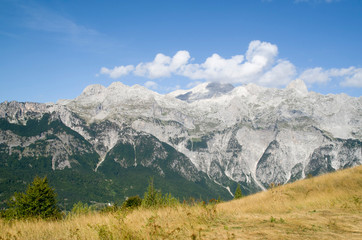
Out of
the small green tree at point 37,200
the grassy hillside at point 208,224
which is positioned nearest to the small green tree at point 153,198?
the grassy hillside at point 208,224

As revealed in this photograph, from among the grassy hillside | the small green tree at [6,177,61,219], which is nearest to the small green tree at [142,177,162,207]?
the grassy hillside

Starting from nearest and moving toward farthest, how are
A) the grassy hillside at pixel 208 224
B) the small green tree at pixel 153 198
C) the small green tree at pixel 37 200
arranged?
the grassy hillside at pixel 208 224 < the small green tree at pixel 153 198 < the small green tree at pixel 37 200

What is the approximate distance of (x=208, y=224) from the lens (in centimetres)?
1081

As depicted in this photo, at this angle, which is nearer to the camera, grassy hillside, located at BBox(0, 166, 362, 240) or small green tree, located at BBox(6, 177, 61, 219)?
grassy hillside, located at BBox(0, 166, 362, 240)

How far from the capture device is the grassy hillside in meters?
8.80

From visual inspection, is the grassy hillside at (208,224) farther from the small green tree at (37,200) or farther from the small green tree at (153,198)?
the small green tree at (37,200)

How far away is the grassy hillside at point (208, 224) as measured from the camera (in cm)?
880

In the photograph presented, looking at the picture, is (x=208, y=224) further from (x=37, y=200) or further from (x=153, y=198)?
(x=37, y=200)

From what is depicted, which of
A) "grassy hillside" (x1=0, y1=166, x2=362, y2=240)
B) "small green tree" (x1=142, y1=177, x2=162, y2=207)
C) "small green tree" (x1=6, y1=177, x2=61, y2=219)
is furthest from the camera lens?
"small green tree" (x1=6, y1=177, x2=61, y2=219)

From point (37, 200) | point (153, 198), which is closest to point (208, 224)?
point (153, 198)

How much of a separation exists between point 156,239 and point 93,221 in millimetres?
4010

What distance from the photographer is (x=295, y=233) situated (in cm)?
921

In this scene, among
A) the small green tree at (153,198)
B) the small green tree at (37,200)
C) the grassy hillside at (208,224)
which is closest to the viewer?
the grassy hillside at (208,224)

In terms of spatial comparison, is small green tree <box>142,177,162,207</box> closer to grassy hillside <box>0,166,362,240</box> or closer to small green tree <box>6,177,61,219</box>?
grassy hillside <box>0,166,362,240</box>
